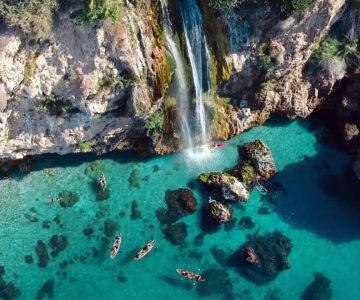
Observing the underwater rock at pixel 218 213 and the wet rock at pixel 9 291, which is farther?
the underwater rock at pixel 218 213

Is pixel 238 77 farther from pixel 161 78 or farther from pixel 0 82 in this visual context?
pixel 0 82

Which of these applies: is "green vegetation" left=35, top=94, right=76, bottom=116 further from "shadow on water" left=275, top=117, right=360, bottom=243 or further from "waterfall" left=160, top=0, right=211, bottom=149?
"shadow on water" left=275, top=117, right=360, bottom=243

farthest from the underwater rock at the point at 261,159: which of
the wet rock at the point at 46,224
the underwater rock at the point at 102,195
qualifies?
the wet rock at the point at 46,224

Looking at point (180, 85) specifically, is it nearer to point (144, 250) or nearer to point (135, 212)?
point (135, 212)

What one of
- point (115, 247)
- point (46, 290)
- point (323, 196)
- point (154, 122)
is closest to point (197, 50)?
point (154, 122)

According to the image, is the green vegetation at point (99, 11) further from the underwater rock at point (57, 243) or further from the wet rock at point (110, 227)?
the underwater rock at point (57, 243)
